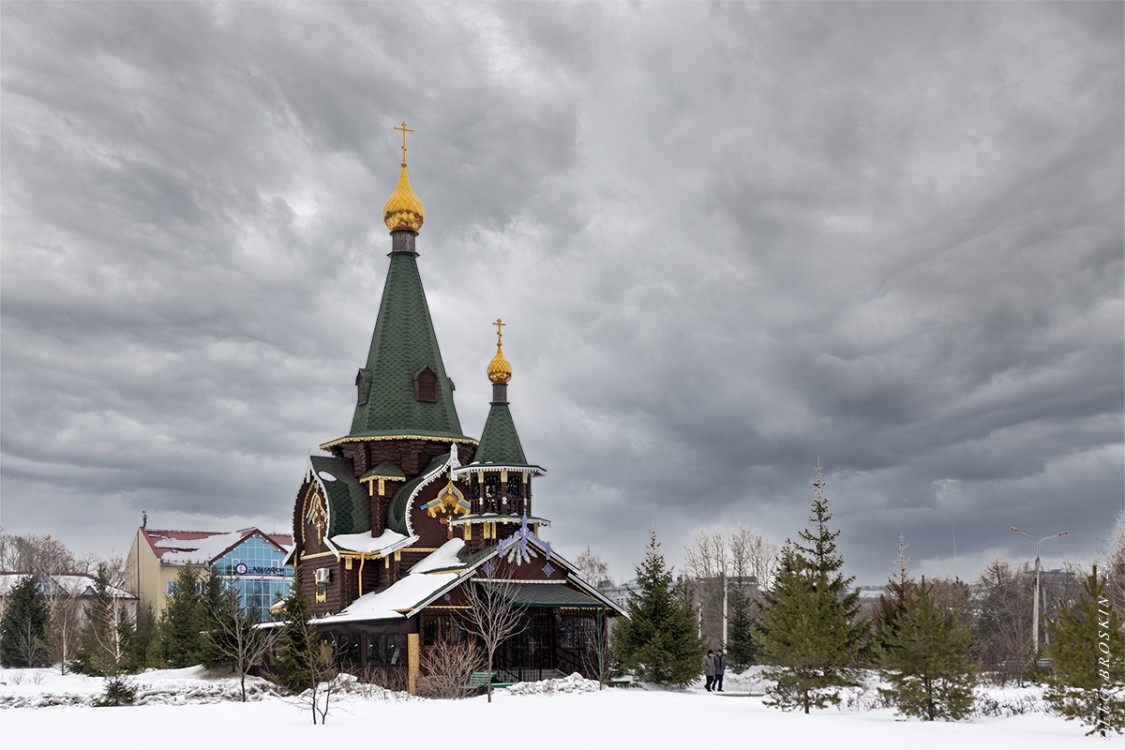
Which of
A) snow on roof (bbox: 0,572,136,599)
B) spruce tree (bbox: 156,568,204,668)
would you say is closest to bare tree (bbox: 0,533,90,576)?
snow on roof (bbox: 0,572,136,599)

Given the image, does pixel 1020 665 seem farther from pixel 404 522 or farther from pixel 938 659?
pixel 404 522

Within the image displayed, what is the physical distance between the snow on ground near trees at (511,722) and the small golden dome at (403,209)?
21.4 m

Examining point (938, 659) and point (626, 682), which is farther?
point (626, 682)

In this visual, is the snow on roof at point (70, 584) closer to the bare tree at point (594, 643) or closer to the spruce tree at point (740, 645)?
the spruce tree at point (740, 645)

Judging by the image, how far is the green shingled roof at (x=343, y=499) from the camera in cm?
4028

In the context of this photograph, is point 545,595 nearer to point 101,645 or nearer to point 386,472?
point 386,472

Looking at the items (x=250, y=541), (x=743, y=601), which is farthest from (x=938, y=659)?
(x=250, y=541)

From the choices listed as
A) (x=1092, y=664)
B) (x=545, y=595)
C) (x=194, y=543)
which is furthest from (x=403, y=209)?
(x=194, y=543)

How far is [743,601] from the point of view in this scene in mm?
50375

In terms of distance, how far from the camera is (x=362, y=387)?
43562 mm

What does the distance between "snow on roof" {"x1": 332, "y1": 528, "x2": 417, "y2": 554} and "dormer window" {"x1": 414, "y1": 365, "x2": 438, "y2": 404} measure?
220 inches

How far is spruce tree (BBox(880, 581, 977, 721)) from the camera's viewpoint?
21.2 metres

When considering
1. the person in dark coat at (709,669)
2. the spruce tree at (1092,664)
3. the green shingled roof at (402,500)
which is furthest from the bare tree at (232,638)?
the spruce tree at (1092,664)

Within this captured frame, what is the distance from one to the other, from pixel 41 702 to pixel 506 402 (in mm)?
18039
